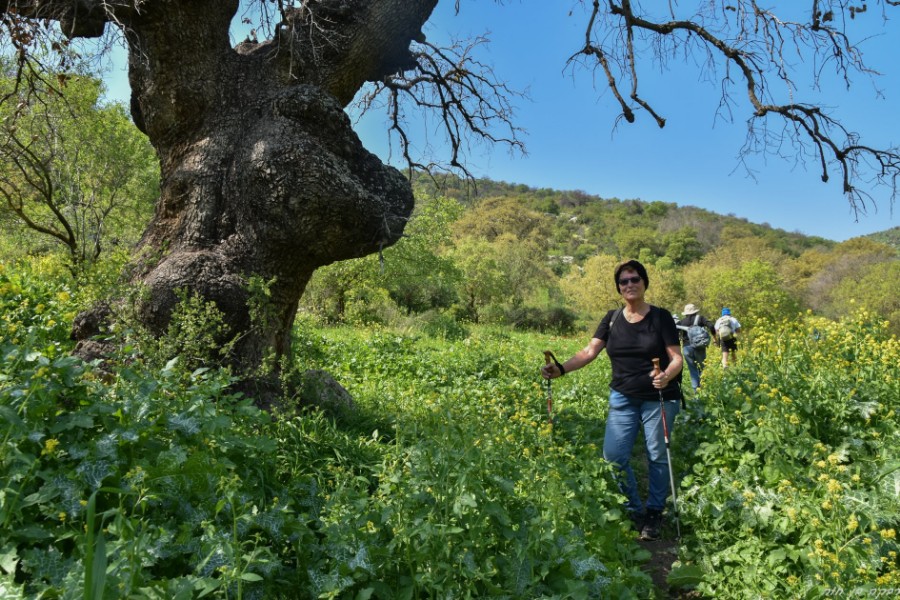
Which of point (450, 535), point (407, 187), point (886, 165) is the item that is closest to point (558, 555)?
point (450, 535)

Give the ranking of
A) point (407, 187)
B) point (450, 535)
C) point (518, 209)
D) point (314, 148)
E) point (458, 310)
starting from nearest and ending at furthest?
1. point (450, 535)
2. point (314, 148)
3. point (407, 187)
4. point (458, 310)
5. point (518, 209)

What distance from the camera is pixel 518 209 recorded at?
287ft

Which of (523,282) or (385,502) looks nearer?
(385,502)

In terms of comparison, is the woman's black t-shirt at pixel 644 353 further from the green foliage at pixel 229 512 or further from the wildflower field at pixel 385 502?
the green foliage at pixel 229 512

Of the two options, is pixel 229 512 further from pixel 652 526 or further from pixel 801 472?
pixel 801 472

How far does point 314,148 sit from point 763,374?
14.6 feet

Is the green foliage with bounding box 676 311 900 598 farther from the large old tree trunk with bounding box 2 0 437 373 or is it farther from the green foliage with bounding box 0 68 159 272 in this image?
the green foliage with bounding box 0 68 159 272

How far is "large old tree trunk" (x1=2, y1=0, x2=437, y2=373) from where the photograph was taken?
4.47 meters

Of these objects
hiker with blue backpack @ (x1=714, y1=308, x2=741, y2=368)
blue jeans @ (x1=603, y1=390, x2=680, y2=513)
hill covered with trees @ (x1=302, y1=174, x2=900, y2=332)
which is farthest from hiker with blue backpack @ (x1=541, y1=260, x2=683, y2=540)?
hiker with blue backpack @ (x1=714, y1=308, x2=741, y2=368)

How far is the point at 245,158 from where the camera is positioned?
183 inches

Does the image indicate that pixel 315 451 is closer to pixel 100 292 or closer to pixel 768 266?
pixel 100 292

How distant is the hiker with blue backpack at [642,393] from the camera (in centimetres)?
417

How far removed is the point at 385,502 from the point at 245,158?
3486 mm

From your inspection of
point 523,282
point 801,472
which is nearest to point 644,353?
point 801,472
